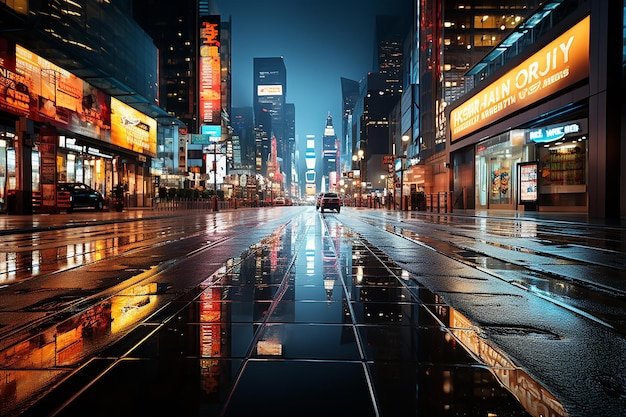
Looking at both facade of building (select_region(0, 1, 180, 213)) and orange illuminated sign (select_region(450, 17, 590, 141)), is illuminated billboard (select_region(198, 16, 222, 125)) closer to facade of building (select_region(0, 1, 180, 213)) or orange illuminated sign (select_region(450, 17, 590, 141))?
facade of building (select_region(0, 1, 180, 213))

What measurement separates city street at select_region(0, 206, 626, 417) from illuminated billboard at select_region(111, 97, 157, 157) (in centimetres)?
3821

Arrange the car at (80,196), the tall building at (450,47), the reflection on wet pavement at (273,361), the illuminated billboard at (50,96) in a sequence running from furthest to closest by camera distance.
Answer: the tall building at (450,47)
the car at (80,196)
the illuminated billboard at (50,96)
the reflection on wet pavement at (273,361)

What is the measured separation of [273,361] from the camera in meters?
2.72

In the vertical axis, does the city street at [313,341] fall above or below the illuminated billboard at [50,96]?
below

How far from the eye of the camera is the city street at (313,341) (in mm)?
2178

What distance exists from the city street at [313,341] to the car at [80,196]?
28.1 meters

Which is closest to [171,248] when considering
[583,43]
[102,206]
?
[583,43]

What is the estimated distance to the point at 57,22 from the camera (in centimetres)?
3089

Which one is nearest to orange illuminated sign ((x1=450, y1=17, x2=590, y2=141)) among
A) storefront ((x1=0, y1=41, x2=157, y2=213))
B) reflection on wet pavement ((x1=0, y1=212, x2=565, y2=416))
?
reflection on wet pavement ((x1=0, y1=212, x2=565, y2=416))

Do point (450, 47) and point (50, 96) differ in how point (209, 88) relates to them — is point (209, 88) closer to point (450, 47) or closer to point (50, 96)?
point (450, 47)

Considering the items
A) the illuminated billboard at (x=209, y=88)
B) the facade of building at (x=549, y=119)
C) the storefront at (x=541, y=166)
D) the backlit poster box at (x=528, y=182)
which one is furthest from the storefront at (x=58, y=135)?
the illuminated billboard at (x=209, y=88)

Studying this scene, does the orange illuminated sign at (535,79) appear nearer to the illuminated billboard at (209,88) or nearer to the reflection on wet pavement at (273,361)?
the reflection on wet pavement at (273,361)

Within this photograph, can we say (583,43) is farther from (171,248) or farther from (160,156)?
(160,156)

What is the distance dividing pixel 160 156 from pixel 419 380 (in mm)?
73995
